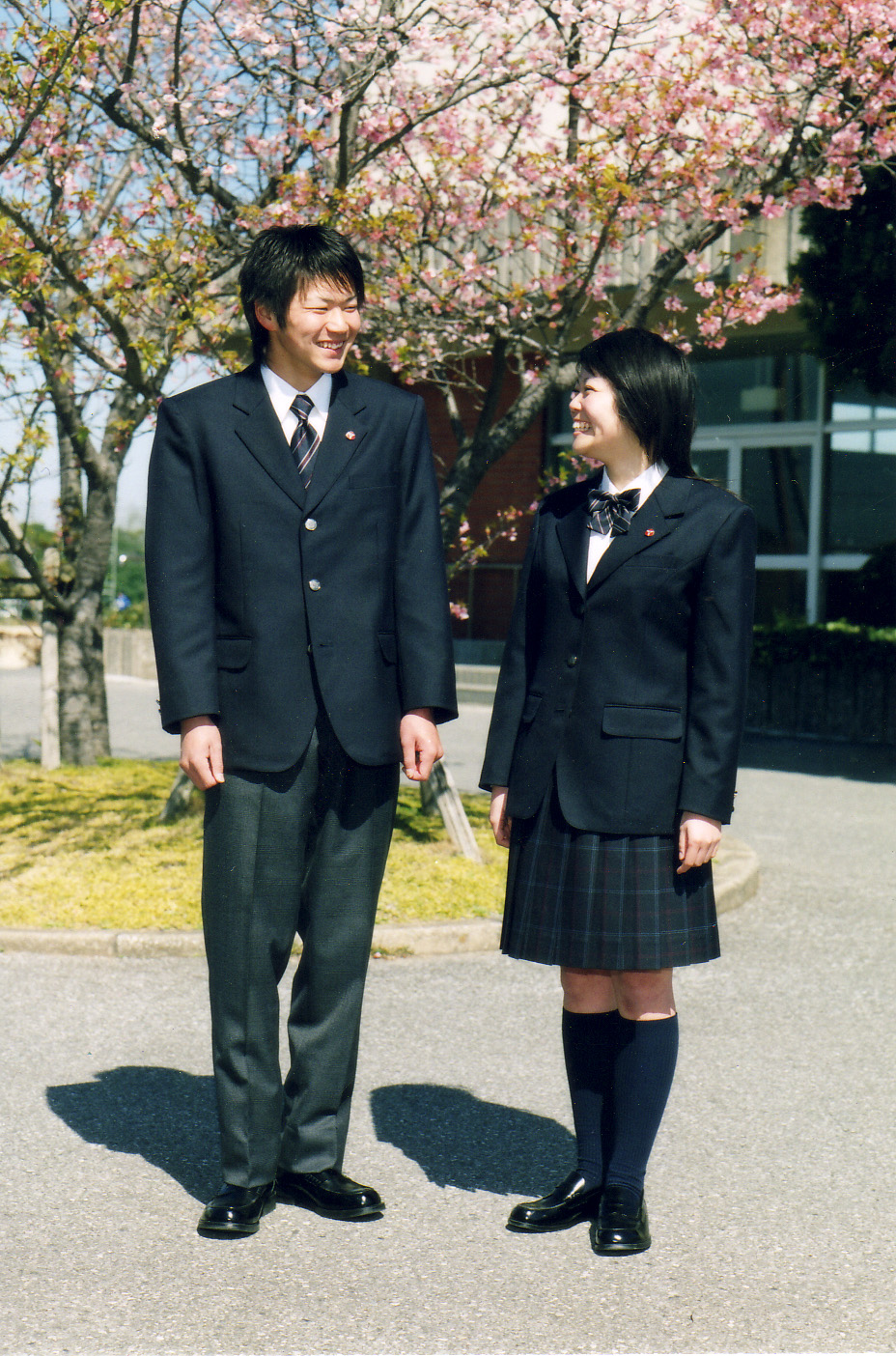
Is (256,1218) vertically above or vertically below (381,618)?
below

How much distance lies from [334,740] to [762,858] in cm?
526

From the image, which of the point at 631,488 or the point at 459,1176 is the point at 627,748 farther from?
the point at 459,1176

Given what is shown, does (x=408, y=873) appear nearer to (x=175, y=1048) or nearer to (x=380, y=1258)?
(x=175, y=1048)

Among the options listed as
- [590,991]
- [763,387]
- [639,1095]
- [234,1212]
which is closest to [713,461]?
[763,387]

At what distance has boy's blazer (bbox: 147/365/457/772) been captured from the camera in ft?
9.73

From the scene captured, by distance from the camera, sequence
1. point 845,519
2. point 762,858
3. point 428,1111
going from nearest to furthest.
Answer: point 428,1111, point 762,858, point 845,519

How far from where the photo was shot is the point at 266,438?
3055mm

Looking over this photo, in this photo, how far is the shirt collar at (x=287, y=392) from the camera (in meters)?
3.13

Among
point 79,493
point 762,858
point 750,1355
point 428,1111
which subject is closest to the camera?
point 750,1355

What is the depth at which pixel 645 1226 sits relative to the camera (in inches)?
119

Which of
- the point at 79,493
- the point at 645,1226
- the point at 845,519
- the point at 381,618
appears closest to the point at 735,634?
the point at 381,618

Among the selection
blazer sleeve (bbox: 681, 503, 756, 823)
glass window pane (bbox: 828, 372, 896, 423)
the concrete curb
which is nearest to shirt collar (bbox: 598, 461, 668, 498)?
blazer sleeve (bbox: 681, 503, 756, 823)

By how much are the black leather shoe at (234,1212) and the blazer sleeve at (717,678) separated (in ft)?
4.15

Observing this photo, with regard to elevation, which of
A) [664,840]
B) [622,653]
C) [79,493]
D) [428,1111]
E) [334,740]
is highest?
[79,493]
